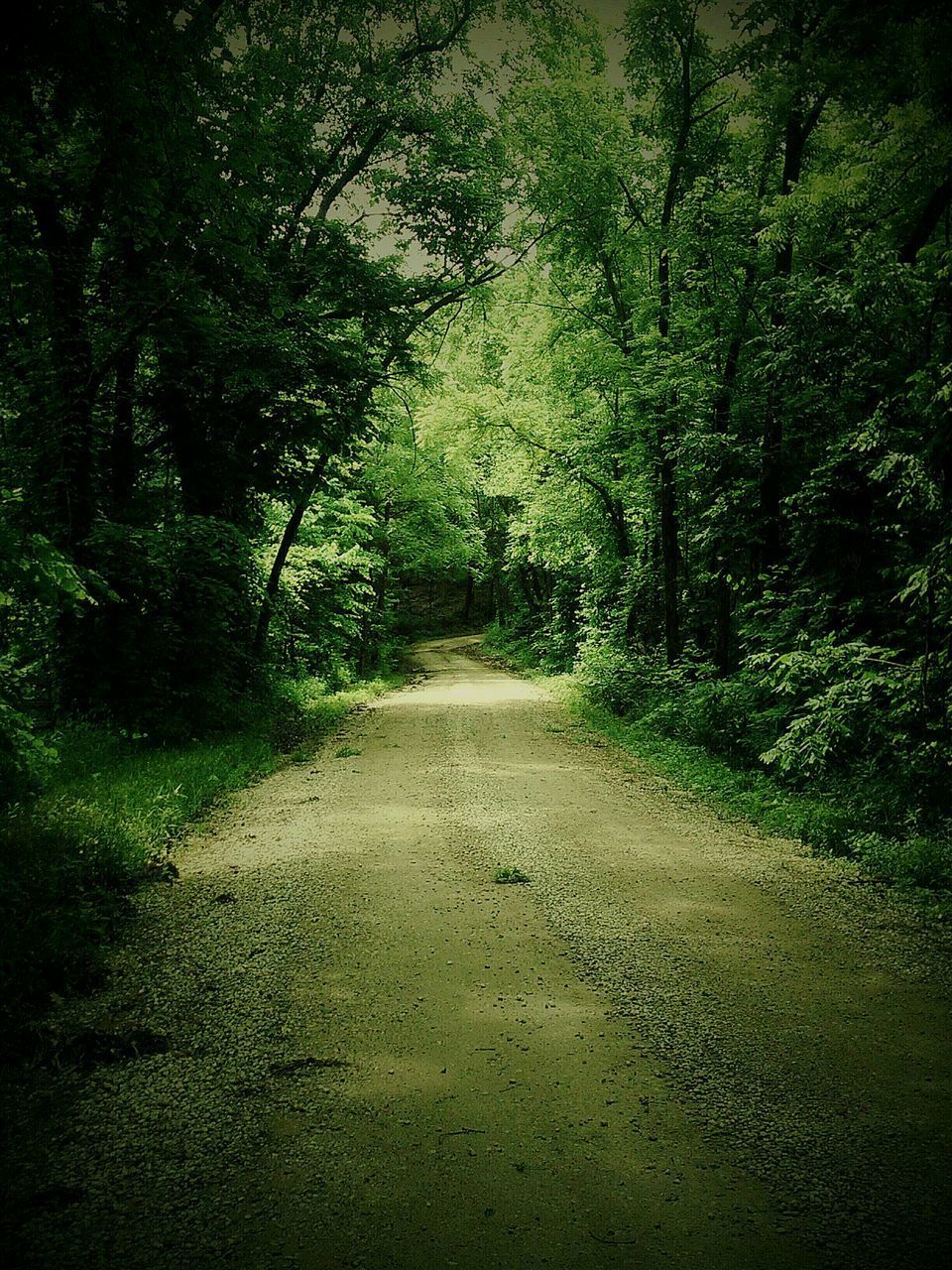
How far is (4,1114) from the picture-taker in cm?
271

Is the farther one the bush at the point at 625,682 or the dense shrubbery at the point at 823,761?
the bush at the point at 625,682

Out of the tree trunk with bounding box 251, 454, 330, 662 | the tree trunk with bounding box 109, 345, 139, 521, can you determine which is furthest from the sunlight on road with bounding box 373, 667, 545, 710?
the tree trunk with bounding box 109, 345, 139, 521

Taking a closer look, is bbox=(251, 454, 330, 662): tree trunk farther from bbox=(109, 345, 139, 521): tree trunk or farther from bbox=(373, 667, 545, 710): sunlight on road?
bbox=(109, 345, 139, 521): tree trunk

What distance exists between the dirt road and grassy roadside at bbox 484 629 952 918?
20.4 inches

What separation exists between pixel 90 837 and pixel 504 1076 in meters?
4.15

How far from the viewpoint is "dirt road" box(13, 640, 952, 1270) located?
2.20m

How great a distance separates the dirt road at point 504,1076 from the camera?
2.20 metres

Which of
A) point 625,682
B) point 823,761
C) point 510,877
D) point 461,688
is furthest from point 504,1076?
point 461,688

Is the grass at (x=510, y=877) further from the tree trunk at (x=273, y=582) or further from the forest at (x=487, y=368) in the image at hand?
the tree trunk at (x=273, y=582)

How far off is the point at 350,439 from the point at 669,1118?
9.70 m

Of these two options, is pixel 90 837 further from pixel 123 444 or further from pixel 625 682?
pixel 625 682

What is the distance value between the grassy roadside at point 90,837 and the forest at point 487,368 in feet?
0.12

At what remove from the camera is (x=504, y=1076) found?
297 centimetres

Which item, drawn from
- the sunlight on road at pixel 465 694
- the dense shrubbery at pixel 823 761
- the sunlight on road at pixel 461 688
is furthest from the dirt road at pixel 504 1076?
the sunlight on road at pixel 461 688
